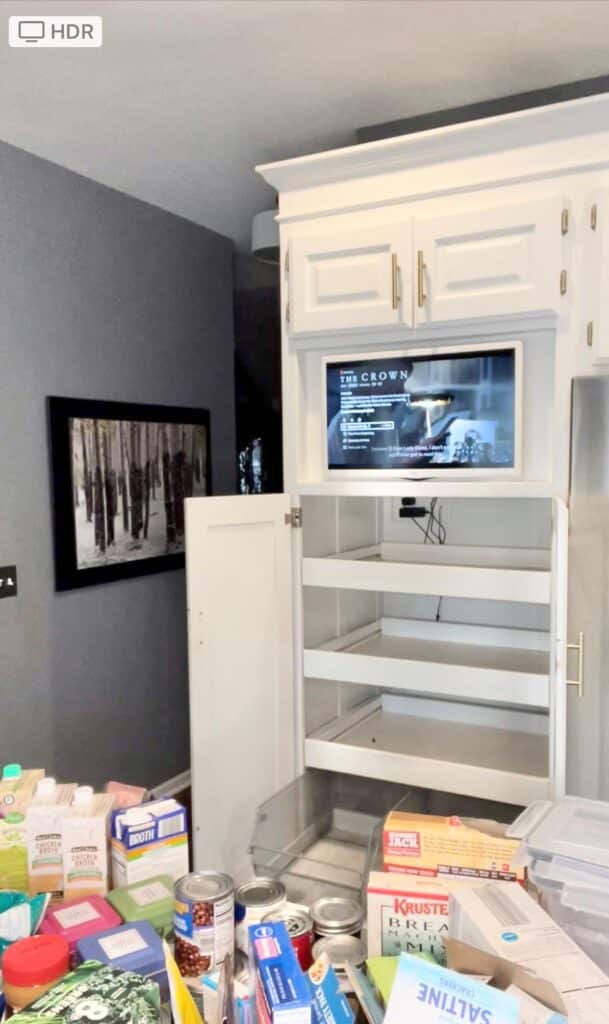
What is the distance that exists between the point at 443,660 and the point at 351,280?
49.4 inches

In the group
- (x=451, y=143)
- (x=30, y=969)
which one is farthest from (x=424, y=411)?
(x=30, y=969)

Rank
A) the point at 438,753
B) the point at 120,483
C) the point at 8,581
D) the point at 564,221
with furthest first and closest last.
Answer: the point at 120,483
the point at 8,581
the point at 438,753
the point at 564,221

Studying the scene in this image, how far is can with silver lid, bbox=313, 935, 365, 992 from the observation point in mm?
1062

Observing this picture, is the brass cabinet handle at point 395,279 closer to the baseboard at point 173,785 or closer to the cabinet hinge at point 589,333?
the cabinet hinge at point 589,333

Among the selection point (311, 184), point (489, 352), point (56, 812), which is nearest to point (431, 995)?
point (56, 812)

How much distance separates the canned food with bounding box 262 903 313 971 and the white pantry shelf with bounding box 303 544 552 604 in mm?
1200

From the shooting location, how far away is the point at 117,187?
9.81 feet

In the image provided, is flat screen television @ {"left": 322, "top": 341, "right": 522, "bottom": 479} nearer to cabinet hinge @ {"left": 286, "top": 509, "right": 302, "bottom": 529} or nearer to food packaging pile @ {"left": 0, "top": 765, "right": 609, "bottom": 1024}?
cabinet hinge @ {"left": 286, "top": 509, "right": 302, "bottom": 529}

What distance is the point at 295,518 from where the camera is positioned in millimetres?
2471

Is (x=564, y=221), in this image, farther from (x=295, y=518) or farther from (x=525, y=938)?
(x=525, y=938)

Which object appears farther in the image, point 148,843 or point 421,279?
point 421,279

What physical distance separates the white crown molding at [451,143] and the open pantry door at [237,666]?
101 cm

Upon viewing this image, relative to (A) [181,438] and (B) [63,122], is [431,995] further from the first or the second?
(A) [181,438]

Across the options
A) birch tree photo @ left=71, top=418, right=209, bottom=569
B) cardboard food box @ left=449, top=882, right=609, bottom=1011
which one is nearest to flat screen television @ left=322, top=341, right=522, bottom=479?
birch tree photo @ left=71, top=418, right=209, bottom=569
